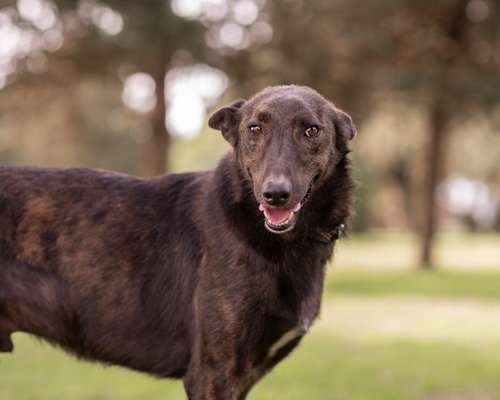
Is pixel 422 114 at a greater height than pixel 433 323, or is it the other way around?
pixel 422 114

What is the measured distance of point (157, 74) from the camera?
1534 centimetres

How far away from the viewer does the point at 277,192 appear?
9.64 feet

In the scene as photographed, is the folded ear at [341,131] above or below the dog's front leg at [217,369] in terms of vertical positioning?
above

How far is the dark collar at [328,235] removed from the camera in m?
3.45

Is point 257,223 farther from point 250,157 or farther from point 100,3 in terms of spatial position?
point 100,3

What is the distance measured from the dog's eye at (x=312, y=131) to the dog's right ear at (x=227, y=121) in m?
0.44

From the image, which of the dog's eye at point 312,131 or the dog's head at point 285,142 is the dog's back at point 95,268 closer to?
the dog's head at point 285,142

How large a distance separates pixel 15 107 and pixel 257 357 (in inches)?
570

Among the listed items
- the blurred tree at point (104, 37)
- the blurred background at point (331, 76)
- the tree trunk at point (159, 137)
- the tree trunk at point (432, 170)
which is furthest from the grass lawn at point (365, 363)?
the blurred tree at point (104, 37)

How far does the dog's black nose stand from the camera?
2.94 m

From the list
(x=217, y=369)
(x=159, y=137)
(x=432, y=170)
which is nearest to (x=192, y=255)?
(x=217, y=369)

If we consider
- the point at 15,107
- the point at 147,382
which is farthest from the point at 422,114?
the point at 147,382

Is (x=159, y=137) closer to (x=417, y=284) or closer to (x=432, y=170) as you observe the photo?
(x=417, y=284)

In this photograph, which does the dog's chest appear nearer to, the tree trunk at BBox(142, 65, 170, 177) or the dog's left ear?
the dog's left ear
